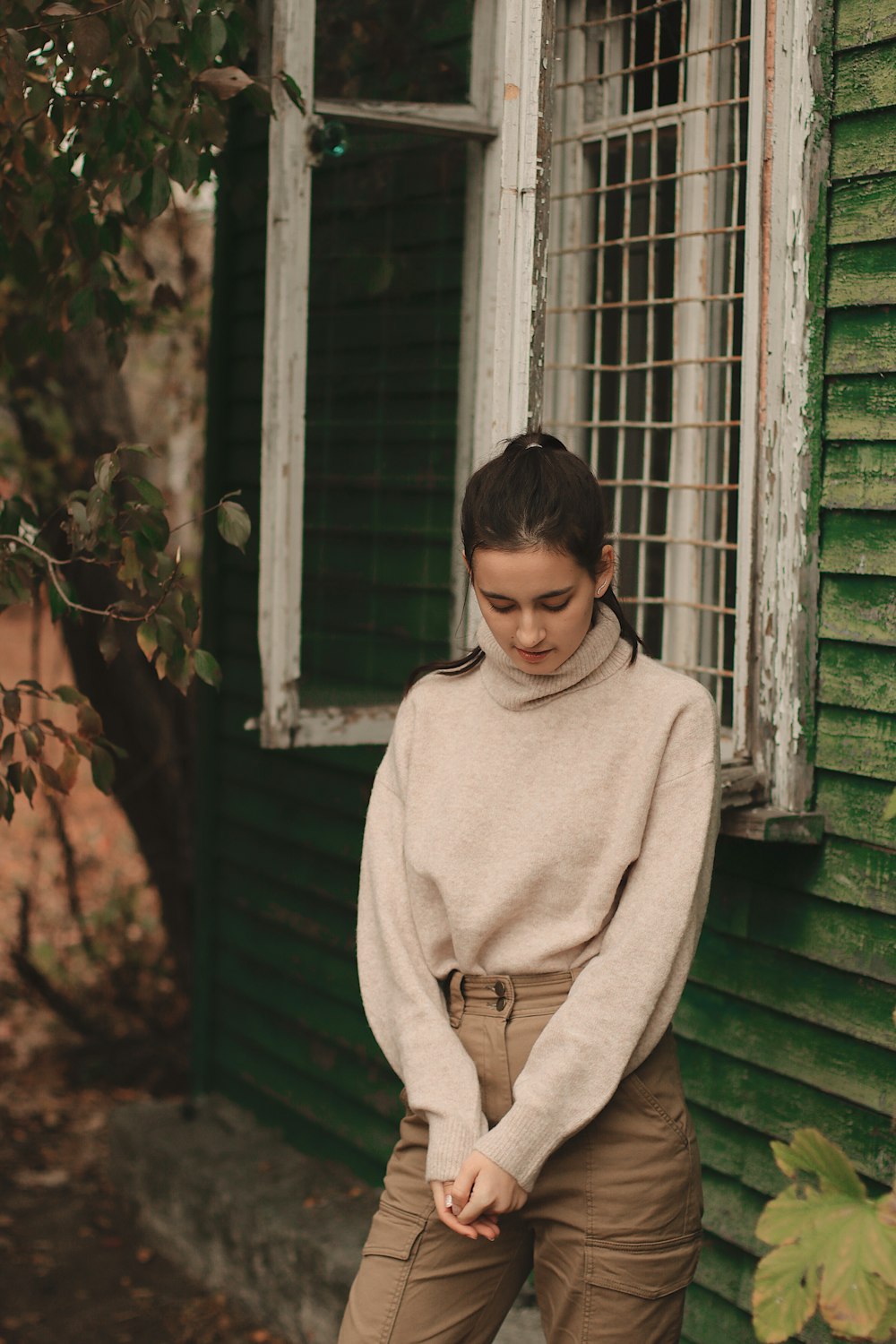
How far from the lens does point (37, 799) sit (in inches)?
342

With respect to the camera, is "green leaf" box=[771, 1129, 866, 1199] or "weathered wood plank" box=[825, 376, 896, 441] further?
"weathered wood plank" box=[825, 376, 896, 441]

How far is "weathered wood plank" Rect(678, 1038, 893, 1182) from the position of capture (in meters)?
2.77

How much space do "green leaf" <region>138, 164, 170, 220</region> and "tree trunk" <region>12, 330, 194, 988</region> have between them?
2360 mm

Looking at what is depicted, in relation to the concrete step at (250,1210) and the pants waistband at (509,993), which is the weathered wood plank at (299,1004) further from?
the pants waistband at (509,993)

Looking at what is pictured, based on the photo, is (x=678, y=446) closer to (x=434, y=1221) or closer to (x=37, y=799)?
(x=434, y=1221)

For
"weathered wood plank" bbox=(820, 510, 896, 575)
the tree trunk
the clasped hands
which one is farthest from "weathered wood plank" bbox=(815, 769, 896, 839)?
the tree trunk

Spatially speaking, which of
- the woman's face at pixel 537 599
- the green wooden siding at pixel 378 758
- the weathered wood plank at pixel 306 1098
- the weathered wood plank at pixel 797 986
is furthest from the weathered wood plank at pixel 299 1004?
the woman's face at pixel 537 599

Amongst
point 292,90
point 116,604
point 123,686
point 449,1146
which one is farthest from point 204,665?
point 123,686

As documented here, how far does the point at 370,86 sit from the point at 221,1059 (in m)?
3.12

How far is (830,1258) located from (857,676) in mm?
1455

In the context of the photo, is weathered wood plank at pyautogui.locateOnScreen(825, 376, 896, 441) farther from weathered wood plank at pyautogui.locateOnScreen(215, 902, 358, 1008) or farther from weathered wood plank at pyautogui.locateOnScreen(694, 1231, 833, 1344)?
weathered wood plank at pyautogui.locateOnScreen(215, 902, 358, 1008)

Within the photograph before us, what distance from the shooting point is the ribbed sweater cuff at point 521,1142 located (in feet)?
6.49

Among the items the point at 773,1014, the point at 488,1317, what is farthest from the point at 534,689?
the point at 773,1014

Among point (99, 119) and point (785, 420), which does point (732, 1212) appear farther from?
point (99, 119)
